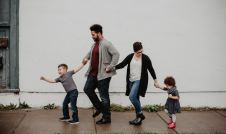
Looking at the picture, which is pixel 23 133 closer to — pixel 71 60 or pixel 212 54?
pixel 71 60

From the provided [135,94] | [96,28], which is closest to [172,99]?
[135,94]

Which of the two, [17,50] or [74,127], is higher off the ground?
[17,50]

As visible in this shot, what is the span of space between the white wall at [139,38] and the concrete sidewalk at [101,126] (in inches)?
23.0

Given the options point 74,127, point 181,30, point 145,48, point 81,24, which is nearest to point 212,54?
point 181,30

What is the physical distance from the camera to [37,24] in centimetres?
890

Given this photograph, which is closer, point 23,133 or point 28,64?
point 23,133

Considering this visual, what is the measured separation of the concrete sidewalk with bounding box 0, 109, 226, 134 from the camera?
7.38m

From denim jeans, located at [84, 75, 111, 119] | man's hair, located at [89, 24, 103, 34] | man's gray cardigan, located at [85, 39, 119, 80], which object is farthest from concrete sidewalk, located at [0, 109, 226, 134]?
man's hair, located at [89, 24, 103, 34]

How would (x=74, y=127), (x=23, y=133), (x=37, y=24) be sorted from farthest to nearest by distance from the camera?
(x=37, y=24) → (x=74, y=127) → (x=23, y=133)

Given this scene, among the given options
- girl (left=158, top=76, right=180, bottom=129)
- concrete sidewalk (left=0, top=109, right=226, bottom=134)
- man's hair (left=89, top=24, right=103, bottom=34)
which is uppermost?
man's hair (left=89, top=24, right=103, bottom=34)

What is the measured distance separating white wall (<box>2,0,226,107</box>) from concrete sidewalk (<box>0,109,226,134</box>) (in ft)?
1.91

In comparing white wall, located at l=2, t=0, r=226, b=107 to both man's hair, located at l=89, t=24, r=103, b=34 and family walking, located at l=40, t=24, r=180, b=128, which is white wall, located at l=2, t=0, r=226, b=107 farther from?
man's hair, located at l=89, t=24, r=103, b=34

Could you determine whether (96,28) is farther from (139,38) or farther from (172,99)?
(172,99)

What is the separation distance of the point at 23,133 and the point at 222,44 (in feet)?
15.5
